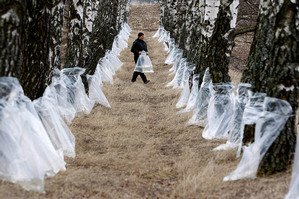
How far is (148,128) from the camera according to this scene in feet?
33.8

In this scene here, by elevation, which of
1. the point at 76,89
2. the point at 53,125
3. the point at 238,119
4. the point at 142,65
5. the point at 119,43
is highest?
the point at 53,125

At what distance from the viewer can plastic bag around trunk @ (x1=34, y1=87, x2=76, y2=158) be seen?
7.14 m

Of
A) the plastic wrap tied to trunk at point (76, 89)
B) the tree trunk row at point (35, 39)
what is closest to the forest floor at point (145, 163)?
the plastic wrap tied to trunk at point (76, 89)

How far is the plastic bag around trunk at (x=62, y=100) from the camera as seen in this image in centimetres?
955

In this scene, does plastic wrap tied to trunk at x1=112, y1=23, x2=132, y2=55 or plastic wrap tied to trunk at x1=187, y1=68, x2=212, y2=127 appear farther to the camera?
plastic wrap tied to trunk at x1=112, y1=23, x2=132, y2=55

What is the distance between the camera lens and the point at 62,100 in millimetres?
9812

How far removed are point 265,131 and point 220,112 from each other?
10.4ft

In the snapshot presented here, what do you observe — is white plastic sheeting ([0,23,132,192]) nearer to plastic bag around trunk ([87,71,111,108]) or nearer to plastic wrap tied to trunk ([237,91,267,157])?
plastic wrap tied to trunk ([237,91,267,157])

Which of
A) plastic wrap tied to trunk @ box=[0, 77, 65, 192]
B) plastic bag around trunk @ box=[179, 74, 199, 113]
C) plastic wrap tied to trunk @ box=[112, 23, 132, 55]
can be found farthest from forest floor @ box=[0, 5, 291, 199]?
plastic wrap tied to trunk @ box=[112, 23, 132, 55]

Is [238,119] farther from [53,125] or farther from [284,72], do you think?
[53,125]

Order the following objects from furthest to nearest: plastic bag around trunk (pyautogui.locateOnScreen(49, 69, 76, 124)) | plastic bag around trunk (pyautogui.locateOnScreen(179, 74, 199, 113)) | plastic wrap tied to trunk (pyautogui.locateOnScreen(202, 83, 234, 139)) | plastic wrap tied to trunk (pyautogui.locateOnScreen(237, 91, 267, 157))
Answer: plastic bag around trunk (pyautogui.locateOnScreen(179, 74, 199, 113)), plastic bag around trunk (pyautogui.locateOnScreen(49, 69, 76, 124)), plastic wrap tied to trunk (pyautogui.locateOnScreen(202, 83, 234, 139)), plastic wrap tied to trunk (pyautogui.locateOnScreen(237, 91, 267, 157))

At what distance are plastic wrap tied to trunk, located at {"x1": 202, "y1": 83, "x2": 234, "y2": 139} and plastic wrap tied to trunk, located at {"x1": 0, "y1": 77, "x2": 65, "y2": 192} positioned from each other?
3751 millimetres

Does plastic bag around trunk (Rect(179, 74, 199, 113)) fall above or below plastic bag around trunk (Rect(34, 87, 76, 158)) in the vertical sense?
below

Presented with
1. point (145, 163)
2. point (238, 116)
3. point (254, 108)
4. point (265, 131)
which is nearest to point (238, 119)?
point (238, 116)
